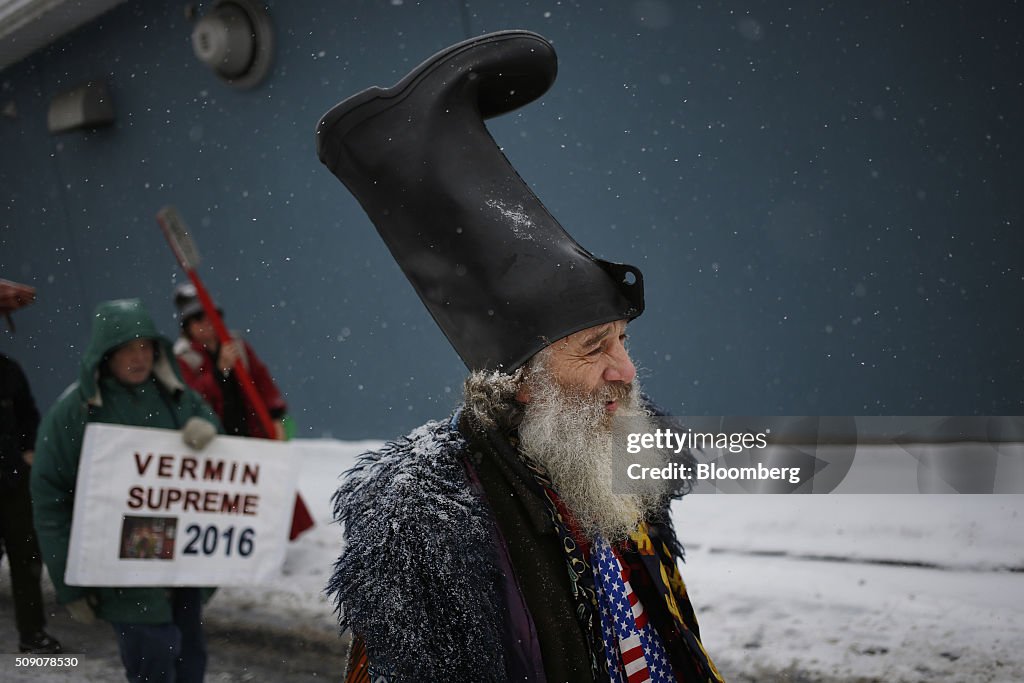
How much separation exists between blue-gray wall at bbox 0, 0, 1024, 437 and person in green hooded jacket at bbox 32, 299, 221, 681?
1392 millimetres

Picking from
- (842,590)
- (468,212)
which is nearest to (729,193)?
(842,590)

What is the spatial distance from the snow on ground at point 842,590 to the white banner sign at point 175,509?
28.3 inches

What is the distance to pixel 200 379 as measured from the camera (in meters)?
5.90

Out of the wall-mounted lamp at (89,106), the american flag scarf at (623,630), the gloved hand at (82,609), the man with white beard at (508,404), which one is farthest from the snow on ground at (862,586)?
the wall-mounted lamp at (89,106)

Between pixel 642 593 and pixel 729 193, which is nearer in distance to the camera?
pixel 642 593

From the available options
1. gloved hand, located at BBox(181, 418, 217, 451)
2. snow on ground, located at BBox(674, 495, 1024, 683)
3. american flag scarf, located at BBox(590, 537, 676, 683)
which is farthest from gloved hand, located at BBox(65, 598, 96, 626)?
snow on ground, located at BBox(674, 495, 1024, 683)

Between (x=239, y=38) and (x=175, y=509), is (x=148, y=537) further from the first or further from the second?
(x=239, y=38)

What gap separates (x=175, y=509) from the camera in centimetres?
422

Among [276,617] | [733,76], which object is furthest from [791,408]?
[276,617]

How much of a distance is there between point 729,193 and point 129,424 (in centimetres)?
380

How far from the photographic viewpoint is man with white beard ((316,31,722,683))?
1.86m

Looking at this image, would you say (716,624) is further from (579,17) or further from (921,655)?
(579,17)

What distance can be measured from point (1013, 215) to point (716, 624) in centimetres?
283

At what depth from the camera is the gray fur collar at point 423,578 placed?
174 centimetres
